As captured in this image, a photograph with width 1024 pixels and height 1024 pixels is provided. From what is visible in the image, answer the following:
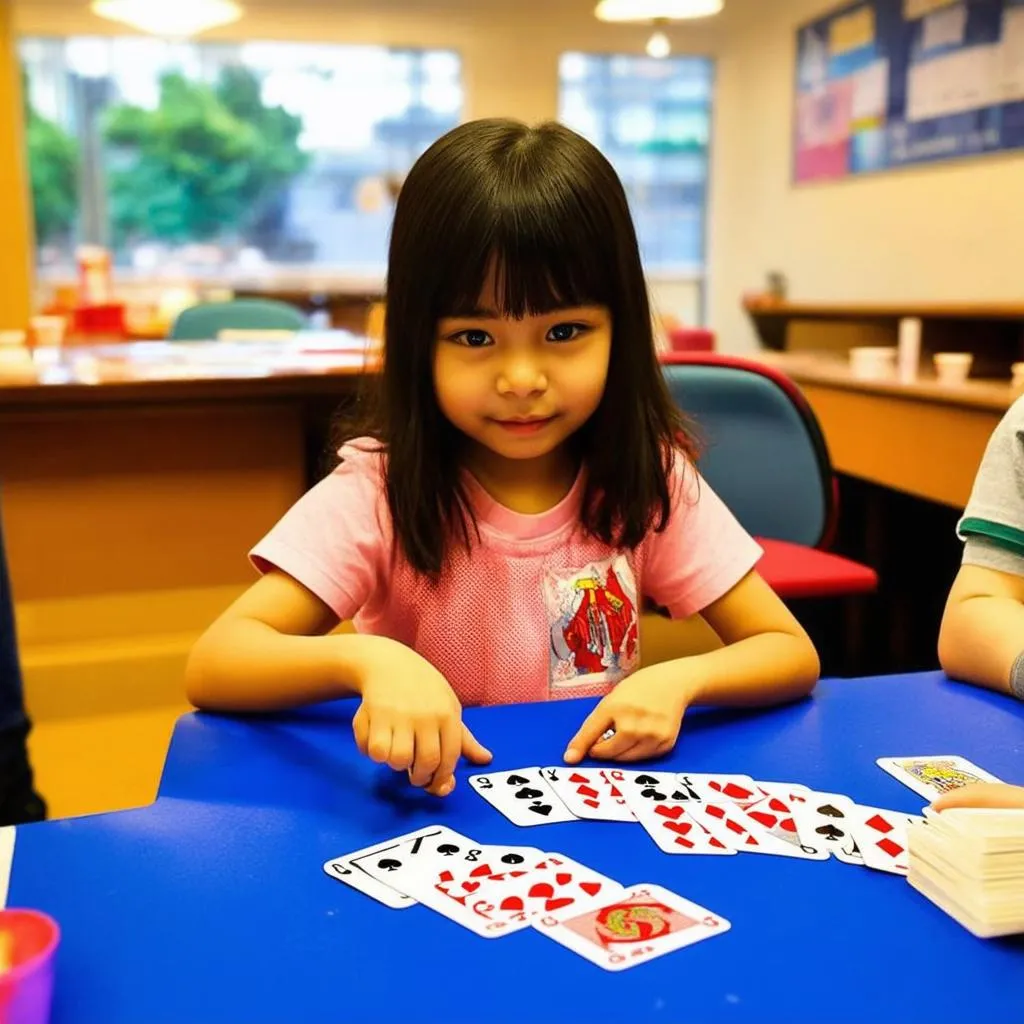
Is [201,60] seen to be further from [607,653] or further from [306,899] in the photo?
[306,899]

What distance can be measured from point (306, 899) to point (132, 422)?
5.86ft

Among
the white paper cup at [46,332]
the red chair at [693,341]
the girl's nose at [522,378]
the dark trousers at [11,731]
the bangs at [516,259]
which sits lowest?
the dark trousers at [11,731]

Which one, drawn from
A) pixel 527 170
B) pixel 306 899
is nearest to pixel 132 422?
pixel 527 170

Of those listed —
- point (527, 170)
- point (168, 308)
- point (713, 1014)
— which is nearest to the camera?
point (713, 1014)

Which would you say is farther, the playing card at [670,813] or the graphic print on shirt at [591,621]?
the graphic print on shirt at [591,621]

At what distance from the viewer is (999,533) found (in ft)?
3.91

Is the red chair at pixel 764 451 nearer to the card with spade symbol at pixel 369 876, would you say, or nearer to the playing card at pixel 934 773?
the playing card at pixel 934 773

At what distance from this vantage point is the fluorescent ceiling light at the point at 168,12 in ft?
14.3

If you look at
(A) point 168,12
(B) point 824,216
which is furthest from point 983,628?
(B) point 824,216

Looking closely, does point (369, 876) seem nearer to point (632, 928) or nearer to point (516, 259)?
point (632, 928)

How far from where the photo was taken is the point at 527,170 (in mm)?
1056

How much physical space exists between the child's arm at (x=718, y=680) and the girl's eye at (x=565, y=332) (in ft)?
1.04

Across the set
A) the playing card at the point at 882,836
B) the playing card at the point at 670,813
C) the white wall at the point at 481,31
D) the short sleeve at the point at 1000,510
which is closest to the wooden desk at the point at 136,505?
the short sleeve at the point at 1000,510

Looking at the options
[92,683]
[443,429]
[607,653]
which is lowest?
[92,683]
